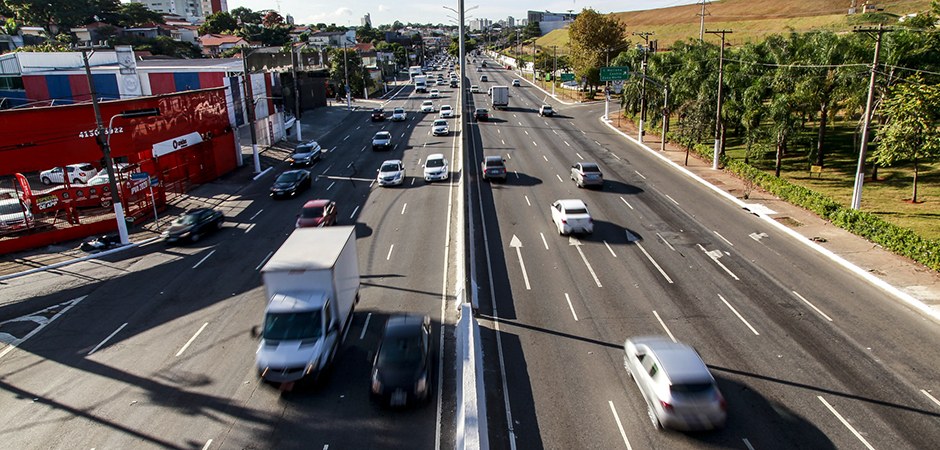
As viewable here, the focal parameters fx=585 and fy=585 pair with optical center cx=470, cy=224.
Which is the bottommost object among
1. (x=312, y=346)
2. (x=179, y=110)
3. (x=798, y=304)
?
(x=798, y=304)

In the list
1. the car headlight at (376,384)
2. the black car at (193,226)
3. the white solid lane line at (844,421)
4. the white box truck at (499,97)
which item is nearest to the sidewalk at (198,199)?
the black car at (193,226)

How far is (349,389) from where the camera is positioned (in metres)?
15.9

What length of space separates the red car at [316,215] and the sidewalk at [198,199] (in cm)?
862

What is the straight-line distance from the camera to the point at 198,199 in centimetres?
3788

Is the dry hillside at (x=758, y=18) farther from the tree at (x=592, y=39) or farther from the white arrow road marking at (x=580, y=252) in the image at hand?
the white arrow road marking at (x=580, y=252)

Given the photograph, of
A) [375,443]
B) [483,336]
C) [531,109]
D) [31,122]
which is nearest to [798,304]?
[483,336]

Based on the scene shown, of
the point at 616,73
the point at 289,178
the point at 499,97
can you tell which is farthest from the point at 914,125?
the point at 499,97

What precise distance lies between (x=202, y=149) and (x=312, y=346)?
31.5 meters

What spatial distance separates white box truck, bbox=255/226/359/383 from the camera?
1567cm

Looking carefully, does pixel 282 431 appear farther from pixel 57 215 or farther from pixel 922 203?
pixel 922 203

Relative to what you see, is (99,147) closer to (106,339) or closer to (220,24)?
(106,339)

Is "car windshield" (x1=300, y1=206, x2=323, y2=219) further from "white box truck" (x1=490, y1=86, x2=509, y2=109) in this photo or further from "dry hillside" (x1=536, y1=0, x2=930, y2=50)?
"dry hillside" (x1=536, y1=0, x2=930, y2=50)

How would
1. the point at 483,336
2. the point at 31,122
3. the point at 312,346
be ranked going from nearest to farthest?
the point at 312,346 → the point at 483,336 → the point at 31,122

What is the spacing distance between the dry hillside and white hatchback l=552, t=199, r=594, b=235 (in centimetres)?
6722
